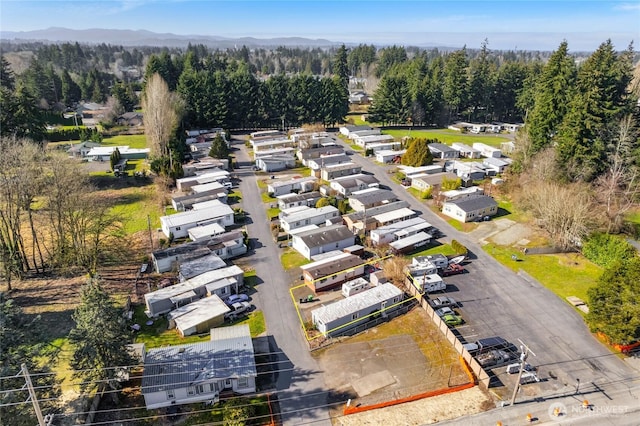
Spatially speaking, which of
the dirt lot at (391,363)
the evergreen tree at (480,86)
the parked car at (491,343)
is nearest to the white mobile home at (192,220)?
the dirt lot at (391,363)

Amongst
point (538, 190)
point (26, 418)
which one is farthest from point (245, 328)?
point (538, 190)

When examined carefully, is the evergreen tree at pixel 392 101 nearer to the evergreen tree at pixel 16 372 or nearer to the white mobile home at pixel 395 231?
the white mobile home at pixel 395 231

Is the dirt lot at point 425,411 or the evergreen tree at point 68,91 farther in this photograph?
the evergreen tree at point 68,91

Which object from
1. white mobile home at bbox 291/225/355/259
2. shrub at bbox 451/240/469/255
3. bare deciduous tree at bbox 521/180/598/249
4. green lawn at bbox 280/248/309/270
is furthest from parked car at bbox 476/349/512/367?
bare deciduous tree at bbox 521/180/598/249

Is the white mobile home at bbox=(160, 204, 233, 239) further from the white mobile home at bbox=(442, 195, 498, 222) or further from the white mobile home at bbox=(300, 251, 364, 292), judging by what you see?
the white mobile home at bbox=(442, 195, 498, 222)

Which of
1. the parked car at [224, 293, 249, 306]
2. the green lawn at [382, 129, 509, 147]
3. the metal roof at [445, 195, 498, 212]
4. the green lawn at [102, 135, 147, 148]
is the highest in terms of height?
the green lawn at [382, 129, 509, 147]
